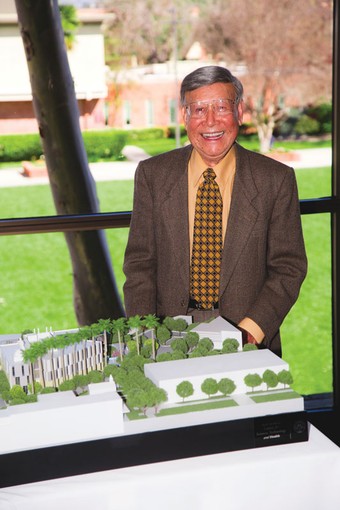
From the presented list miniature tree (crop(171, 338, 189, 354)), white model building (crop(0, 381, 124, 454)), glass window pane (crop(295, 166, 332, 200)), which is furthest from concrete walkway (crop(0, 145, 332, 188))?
white model building (crop(0, 381, 124, 454))

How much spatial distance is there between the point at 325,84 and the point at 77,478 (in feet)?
28.3

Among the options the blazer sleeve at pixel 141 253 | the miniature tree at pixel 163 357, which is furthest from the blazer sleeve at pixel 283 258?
the miniature tree at pixel 163 357

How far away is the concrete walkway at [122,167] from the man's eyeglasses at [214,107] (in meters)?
3.60

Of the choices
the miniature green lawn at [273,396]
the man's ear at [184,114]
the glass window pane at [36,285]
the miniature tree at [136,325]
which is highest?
the man's ear at [184,114]

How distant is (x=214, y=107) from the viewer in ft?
8.53

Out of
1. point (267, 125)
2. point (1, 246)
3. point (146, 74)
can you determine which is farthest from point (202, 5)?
point (1, 246)

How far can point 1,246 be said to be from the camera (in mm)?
13734

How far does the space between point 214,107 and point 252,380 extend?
39.2 inches

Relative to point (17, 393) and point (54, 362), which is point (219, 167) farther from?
point (17, 393)

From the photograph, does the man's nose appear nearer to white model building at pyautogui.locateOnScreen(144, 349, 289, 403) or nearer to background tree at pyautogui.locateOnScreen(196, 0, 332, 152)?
white model building at pyautogui.locateOnScreen(144, 349, 289, 403)

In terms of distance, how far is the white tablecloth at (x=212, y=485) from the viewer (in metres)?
1.75

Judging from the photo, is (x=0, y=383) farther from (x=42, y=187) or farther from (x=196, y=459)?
(x=42, y=187)

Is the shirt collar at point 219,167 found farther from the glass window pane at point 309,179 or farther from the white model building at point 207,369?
the glass window pane at point 309,179

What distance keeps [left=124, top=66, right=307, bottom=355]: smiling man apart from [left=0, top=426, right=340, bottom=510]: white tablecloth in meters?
0.79
